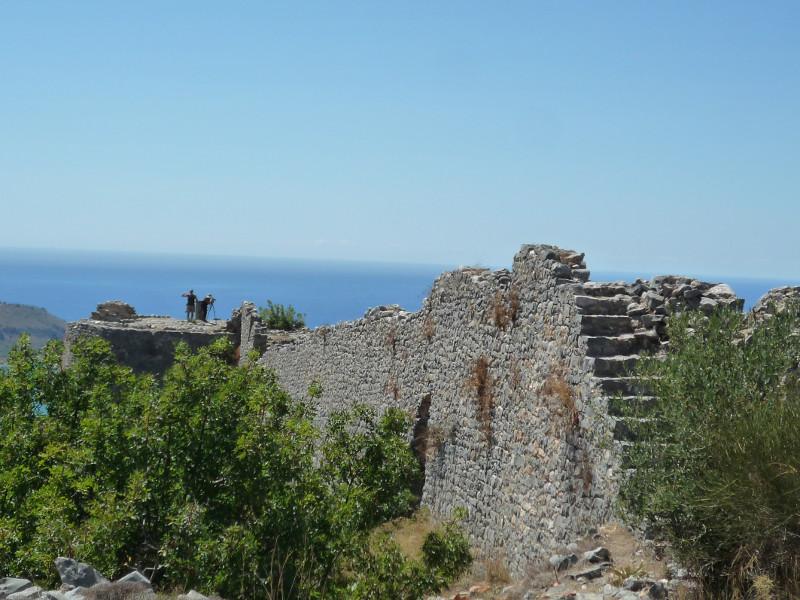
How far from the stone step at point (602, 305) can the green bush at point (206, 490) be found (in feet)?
7.20

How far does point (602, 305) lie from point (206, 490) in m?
4.36

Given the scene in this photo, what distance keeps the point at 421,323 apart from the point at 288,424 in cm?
601

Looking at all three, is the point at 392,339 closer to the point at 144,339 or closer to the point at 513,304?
the point at 513,304

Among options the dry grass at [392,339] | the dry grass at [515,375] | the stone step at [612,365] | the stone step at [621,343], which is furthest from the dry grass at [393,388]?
the stone step at [612,365]

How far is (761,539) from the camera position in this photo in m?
5.77

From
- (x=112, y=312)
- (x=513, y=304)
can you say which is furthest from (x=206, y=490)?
(x=112, y=312)

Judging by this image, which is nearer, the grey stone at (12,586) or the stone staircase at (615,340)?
the grey stone at (12,586)

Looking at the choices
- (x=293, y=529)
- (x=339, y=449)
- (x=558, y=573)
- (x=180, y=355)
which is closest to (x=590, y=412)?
(x=558, y=573)

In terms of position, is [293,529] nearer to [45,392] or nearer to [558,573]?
[558,573]

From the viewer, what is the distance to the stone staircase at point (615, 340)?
27.3 ft

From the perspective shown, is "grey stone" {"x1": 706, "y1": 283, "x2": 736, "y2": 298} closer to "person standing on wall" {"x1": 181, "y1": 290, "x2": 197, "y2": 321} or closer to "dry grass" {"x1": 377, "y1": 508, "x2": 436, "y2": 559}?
"dry grass" {"x1": 377, "y1": 508, "x2": 436, "y2": 559}

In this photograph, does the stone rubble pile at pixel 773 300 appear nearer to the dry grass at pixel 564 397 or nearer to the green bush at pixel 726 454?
the green bush at pixel 726 454

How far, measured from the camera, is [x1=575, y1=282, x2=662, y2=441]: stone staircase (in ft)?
27.3

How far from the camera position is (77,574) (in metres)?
6.55
